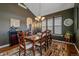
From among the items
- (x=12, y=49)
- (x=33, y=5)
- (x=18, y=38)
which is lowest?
(x=12, y=49)

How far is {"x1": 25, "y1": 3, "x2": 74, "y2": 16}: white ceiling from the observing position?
83.1 inches

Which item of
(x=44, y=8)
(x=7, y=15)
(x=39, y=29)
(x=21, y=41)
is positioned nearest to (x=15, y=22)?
(x=7, y=15)

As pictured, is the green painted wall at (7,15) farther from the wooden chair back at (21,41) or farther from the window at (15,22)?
the wooden chair back at (21,41)

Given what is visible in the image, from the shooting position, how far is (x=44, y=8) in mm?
2123

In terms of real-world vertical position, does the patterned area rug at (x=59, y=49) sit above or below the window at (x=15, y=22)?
below

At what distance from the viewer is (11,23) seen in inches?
82.9

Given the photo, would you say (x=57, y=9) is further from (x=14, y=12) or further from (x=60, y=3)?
(x=14, y=12)

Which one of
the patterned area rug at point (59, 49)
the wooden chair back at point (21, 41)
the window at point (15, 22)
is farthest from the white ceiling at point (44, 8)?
the patterned area rug at point (59, 49)

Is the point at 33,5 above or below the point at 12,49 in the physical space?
above

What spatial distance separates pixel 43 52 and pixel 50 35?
0.39 m

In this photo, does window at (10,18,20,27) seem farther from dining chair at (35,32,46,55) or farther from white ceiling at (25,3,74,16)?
dining chair at (35,32,46,55)

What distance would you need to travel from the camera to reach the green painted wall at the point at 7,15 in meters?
2.07

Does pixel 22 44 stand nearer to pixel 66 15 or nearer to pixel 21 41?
pixel 21 41

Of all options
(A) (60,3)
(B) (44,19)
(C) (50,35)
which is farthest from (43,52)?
A: (A) (60,3)
